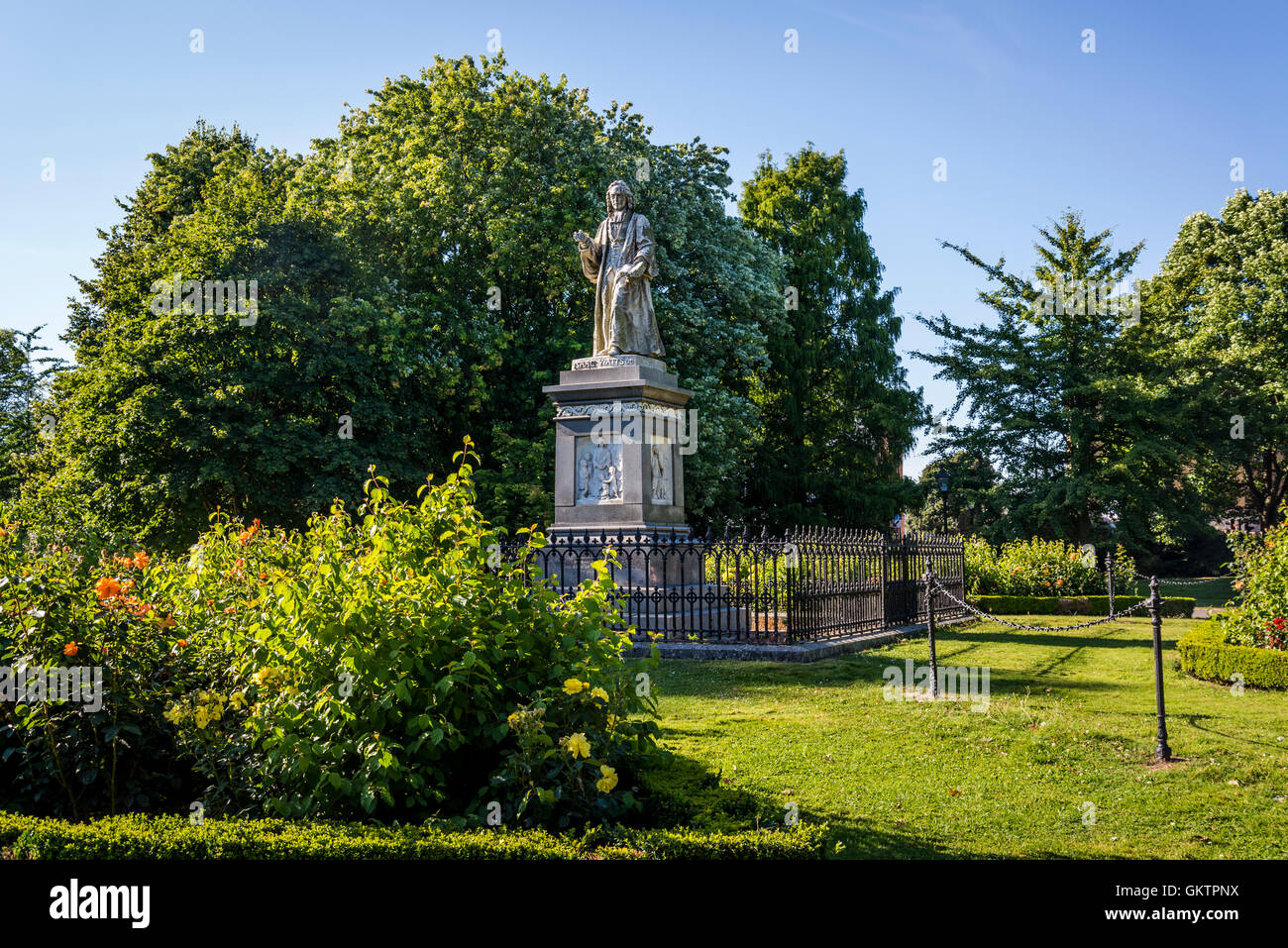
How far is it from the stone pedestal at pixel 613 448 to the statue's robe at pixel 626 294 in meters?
0.40

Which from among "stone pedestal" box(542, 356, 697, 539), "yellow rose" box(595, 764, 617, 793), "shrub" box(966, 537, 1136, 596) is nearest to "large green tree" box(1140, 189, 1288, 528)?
"shrub" box(966, 537, 1136, 596)

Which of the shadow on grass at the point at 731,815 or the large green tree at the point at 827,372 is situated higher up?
the large green tree at the point at 827,372

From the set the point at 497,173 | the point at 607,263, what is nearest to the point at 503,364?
the point at 497,173

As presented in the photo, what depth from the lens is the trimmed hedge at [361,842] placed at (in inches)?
163

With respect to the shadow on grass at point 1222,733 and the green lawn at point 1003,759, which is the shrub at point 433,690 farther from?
the shadow on grass at point 1222,733

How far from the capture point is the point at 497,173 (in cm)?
2516

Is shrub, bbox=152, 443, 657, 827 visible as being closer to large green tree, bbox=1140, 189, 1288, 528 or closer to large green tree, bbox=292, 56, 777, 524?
large green tree, bbox=292, 56, 777, 524

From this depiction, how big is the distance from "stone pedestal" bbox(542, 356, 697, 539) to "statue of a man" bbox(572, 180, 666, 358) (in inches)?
17.9

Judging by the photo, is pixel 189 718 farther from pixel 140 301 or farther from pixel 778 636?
pixel 140 301

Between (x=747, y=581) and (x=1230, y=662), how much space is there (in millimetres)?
5898

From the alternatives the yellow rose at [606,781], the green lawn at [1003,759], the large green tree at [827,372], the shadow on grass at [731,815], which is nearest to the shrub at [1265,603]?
the green lawn at [1003,759]

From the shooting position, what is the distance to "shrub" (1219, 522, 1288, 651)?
11.3m

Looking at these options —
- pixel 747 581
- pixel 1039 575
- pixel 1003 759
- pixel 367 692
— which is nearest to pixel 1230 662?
pixel 1003 759
